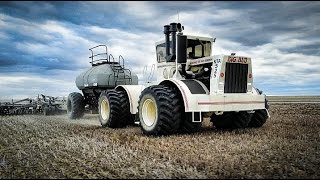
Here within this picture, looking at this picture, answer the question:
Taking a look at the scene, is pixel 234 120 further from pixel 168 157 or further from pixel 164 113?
pixel 168 157

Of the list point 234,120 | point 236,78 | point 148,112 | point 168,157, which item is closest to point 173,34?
point 236,78

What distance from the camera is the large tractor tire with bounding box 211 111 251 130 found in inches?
466

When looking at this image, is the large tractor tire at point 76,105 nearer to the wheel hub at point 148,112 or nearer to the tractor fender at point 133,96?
the tractor fender at point 133,96

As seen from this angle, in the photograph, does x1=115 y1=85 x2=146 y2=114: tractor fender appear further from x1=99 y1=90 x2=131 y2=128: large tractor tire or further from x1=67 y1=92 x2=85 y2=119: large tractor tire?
x1=67 y1=92 x2=85 y2=119: large tractor tire

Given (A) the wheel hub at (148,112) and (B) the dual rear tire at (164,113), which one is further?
(A) the wheel hub at (148,112)

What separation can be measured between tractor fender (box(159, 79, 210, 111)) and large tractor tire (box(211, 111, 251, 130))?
1838mm

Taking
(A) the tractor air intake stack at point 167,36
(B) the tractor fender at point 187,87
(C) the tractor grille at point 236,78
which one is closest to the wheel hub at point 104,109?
(A) the tractor air intake stack at point 167,36

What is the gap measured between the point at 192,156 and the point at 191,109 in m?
2.87

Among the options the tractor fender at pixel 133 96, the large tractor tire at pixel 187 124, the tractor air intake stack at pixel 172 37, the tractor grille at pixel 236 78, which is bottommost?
the large tractor tire at pixel 187 124

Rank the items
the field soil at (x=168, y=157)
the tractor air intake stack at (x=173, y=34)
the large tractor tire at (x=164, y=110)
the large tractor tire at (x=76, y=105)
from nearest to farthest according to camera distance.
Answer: the field soil at (x=168, y=157) < the large tractor tire at (x=164, y=110) < the tractor air intake stack at (x=173, y=34) < the large tractor tire at (x=76, y=105)

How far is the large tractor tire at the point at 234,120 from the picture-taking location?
38.8 feet

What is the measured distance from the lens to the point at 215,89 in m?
10.4

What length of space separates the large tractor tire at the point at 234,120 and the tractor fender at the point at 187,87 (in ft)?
6.03

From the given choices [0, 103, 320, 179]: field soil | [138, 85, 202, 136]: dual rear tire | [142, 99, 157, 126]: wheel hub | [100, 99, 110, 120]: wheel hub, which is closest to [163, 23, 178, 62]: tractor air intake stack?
[138, 85, 202, 136]: dual rear tire
